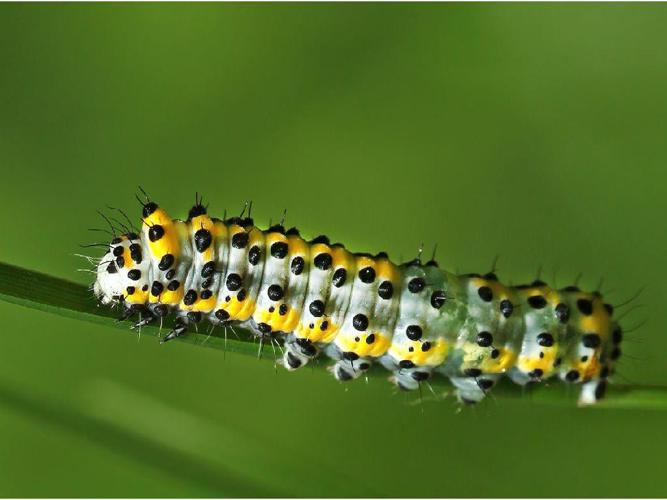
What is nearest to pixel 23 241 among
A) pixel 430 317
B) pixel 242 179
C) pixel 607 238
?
pixel 242 179

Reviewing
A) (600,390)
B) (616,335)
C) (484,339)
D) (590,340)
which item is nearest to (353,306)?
(484,339)

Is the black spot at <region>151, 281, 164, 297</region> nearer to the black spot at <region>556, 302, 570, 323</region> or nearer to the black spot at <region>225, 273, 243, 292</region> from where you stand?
the black spot at <region>225, 273, 243, 292</region>

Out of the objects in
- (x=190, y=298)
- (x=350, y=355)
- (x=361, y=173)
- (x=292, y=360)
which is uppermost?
(x=361, y=173)

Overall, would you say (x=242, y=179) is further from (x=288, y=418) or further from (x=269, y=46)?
(x=288, y=418)

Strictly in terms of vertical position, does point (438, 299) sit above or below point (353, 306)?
above

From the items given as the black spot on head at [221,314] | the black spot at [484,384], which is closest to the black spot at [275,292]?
the black spot on head at [221,314]

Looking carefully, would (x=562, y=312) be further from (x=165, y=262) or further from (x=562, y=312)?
(x=165, y=262)

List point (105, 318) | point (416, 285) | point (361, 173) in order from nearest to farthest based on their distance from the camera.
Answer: point (105, 318), point (416, 285), point (361, 173)

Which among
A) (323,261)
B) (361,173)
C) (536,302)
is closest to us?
(323,261)
